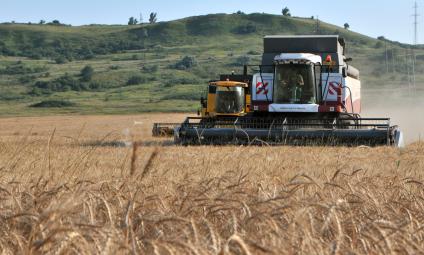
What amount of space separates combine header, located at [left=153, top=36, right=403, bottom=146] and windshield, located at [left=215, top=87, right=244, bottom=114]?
4.26m

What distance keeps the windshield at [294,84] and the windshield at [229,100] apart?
560cm

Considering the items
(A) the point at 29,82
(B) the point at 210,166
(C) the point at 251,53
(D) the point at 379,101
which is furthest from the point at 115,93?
(B) the point at 210,166

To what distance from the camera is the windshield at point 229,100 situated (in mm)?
31516

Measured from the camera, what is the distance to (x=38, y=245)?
2.82 metres

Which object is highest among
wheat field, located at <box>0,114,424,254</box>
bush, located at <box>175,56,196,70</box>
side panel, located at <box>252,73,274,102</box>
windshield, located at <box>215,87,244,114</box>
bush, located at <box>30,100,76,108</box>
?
wheat field, located at <box>0,114,424,254</box>

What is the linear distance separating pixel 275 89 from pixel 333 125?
3.18m

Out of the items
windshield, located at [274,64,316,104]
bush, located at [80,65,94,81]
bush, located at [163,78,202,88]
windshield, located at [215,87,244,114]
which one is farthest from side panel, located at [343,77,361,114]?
bush, located at [80,65,94,81]

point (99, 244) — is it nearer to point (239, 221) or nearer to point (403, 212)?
point (239, 221)

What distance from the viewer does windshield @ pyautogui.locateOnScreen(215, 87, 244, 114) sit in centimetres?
3152

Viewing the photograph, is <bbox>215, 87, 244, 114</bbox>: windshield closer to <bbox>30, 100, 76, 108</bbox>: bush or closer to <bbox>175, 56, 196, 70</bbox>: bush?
<bbox>30, 100, 76, 108</bbox>: bush

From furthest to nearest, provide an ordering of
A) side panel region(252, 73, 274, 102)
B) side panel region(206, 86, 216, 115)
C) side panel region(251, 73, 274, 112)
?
side panel region(206, 86, 216, 115)
side panel region(252, 73, 274, 102)
side panel region(251, 73, 274, 112)

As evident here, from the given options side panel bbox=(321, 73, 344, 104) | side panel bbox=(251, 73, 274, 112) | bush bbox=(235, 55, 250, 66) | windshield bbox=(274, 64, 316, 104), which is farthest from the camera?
bush bbox=(235, 55, 250, 66)

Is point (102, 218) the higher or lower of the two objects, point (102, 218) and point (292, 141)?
the higher

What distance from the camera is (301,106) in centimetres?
2536
